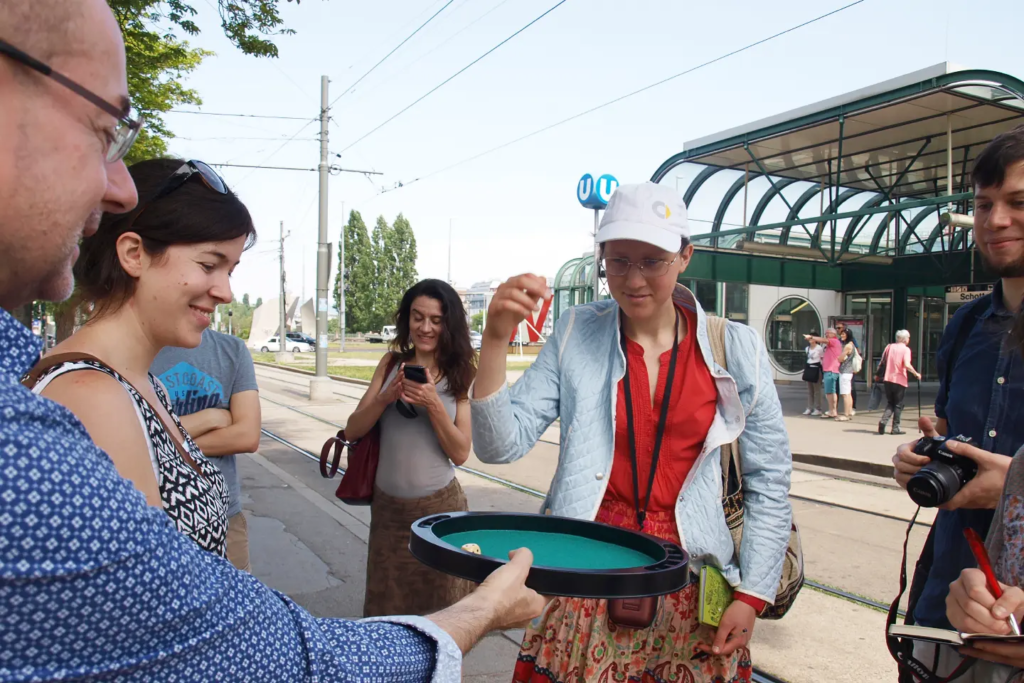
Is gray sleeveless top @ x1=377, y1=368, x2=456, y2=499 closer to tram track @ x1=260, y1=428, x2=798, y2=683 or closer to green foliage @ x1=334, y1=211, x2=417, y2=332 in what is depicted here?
tram track @ x1=260, y1=428, x2=798, y2=683

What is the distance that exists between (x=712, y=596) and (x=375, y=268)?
3016 inches

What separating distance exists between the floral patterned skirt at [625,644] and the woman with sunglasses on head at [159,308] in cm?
97

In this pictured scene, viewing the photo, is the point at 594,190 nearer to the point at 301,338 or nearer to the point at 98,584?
the point at 98,584

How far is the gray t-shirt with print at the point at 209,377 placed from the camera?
2904mm

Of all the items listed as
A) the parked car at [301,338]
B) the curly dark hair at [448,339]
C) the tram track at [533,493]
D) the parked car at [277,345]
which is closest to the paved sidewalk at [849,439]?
the tram track at [533,493]

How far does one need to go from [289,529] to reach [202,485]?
5365mm

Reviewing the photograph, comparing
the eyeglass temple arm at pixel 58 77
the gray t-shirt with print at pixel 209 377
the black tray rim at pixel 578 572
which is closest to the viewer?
the eyeglass temple arm at pixel 58 77

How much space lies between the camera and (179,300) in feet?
5.73

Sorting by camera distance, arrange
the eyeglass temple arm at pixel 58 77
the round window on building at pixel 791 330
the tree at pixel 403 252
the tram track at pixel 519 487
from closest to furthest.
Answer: the eyeglass temple arm at pixel 58 77 → the tram track at pixel 519 487 → the round window on building at pixel 791 330 → the tree at pixel 403 252

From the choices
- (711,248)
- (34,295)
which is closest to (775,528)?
(34,295)

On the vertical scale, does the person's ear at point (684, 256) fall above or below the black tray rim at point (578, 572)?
above

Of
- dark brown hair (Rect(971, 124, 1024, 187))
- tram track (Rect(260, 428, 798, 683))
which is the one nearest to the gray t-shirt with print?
dark brown hair (Rect(971, 124, 1024, 187))

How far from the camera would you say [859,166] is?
52.1ft

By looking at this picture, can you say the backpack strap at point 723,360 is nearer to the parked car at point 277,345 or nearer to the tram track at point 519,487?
the tram track at point 519,487
